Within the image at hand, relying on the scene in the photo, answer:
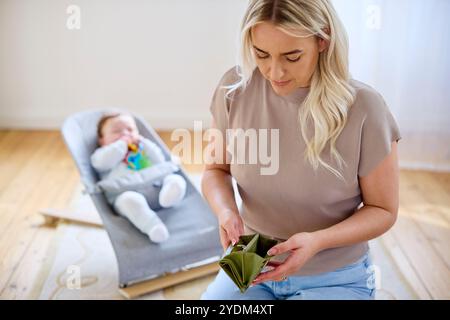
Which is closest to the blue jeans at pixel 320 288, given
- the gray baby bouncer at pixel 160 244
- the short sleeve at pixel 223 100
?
the short sleeve at pixel 223 100

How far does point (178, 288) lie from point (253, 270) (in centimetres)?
92

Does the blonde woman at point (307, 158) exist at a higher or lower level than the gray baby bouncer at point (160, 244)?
higher

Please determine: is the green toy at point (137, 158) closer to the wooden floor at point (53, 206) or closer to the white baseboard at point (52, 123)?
the wooden floor at point (53, 206)

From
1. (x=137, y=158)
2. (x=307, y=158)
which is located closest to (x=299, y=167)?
(x=307, y=158)

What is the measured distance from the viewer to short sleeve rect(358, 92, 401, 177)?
1.17 m

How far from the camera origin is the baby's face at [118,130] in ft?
7.25

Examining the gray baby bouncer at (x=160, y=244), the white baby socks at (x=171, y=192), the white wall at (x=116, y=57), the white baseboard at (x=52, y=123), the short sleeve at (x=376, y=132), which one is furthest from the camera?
the white baseboard at (x=52, y=123)

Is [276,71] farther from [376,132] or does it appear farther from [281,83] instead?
[376,132]

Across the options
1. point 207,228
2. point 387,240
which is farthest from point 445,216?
point 207,228

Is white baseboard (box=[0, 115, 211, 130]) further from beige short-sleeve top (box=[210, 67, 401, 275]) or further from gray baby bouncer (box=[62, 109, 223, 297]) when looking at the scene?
beige short-sleeve top (box=[210, 67, 401, 275])

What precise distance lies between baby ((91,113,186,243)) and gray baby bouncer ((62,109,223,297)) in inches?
1.3

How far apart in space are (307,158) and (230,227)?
0.69ft

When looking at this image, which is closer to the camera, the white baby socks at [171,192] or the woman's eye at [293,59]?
the woman's eye at [293,59]
